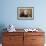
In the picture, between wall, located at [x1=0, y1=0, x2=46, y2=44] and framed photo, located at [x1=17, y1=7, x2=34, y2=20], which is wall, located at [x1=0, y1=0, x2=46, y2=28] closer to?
wall, located at [x1=0, y1=0, x2=46, y2=44]

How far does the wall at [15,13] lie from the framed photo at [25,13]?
10 centimetres

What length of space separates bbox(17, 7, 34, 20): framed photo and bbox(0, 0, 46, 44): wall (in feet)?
0.33

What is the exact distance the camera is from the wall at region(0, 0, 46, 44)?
4.35 m

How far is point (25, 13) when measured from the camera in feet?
14.4

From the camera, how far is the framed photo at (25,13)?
4355mm

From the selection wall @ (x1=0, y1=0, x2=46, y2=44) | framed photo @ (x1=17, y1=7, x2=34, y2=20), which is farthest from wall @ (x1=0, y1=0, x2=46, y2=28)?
framed photo @ (x1=17, y1=7, x2=34, y2=20)

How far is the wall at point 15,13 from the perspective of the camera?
4348mm

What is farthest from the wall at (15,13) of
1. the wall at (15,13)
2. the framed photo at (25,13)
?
the framed photo at (25,13)

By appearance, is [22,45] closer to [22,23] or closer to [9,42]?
[9,42]

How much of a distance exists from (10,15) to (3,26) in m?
0.44

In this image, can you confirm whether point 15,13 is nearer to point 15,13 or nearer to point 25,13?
point 15,13

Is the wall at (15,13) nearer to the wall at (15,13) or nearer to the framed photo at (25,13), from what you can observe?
the wall at (15,13)

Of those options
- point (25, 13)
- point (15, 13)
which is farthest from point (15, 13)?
point (25, 13)

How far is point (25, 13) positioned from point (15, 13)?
1.10 ft
